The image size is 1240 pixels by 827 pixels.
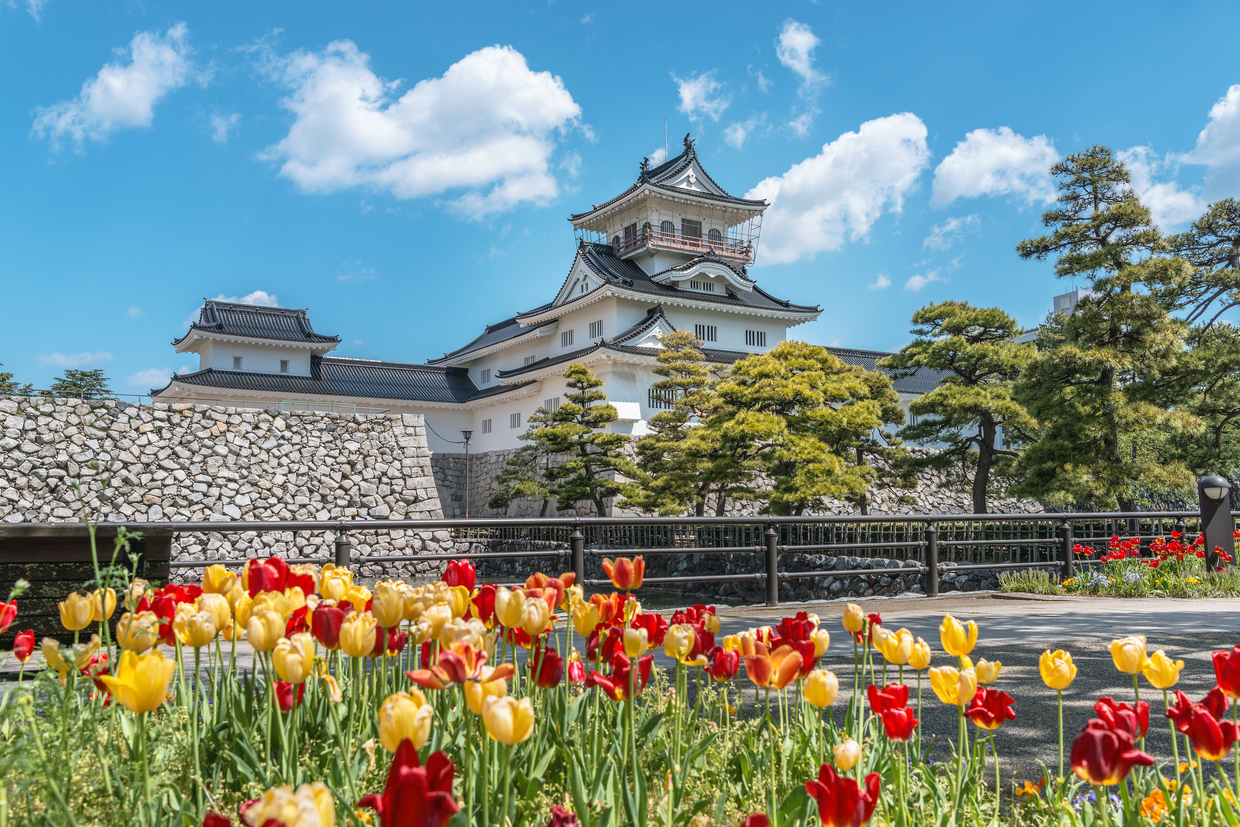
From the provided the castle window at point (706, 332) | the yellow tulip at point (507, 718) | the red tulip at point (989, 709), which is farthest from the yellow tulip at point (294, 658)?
the castle window at point (706, 332)

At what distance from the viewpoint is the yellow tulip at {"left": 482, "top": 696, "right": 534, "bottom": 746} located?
3.42ft

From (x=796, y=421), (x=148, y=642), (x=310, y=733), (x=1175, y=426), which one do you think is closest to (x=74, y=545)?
(x=310, y=733)

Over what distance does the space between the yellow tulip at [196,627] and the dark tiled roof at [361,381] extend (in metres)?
25.1

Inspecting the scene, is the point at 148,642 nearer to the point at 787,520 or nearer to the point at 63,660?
the point at 63,660

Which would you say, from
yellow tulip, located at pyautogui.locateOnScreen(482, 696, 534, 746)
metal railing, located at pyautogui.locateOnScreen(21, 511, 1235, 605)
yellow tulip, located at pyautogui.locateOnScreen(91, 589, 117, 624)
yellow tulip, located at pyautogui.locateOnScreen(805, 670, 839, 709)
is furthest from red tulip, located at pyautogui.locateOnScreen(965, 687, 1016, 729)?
metal railing, located at pyautogui.locateOnScreen(21, 511, 1235, 605)

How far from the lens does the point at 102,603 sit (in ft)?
5.46

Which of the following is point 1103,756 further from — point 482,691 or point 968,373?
point 968,373

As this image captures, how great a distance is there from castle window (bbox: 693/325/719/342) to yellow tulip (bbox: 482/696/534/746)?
25.3m

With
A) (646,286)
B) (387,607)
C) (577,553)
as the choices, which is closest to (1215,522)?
(577,553)

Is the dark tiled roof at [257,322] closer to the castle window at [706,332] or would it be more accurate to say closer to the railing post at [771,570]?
the castle window at [706,332]

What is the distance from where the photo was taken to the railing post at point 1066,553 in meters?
8.54

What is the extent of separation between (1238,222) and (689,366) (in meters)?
12.4

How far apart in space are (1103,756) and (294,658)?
53.6 inches

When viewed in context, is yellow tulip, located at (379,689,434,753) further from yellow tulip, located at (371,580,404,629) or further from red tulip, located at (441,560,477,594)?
red tulip, located at (441,560,477,594)
